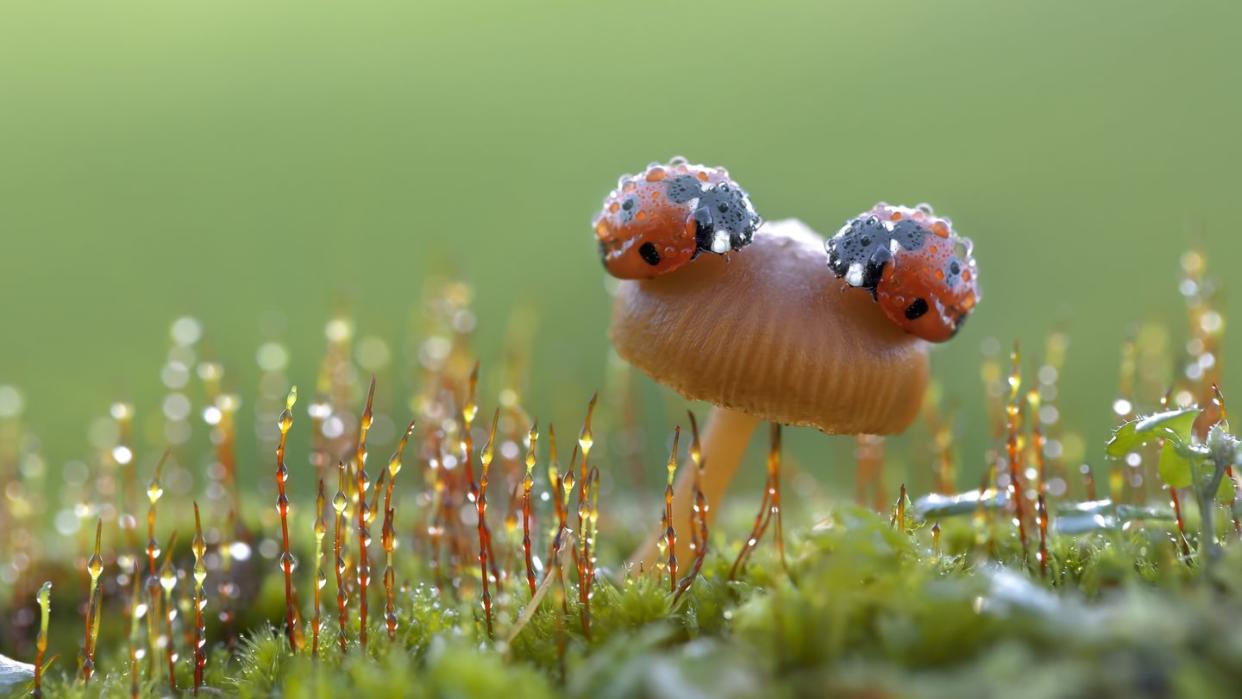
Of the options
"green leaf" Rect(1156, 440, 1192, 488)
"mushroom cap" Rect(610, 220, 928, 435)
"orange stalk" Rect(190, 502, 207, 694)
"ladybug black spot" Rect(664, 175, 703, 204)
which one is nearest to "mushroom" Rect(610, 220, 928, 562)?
"mushroom cap" Rect(610, 220, 928, 435)

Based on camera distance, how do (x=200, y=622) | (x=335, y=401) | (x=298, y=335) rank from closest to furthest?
1. (x=200, y=622)
2. (x=335, y=401)
3. (x=298, y=335)

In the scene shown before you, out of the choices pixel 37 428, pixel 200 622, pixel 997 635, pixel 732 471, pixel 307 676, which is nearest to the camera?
pixel 997 635

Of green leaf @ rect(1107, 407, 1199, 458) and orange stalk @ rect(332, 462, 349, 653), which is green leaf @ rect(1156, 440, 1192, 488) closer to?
green leaf @ rect(1107, 407, 1199, 458)

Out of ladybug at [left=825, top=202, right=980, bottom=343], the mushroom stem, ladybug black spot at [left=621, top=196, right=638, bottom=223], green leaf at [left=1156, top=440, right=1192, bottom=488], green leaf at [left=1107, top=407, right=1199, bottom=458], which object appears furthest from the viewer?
the mushroom stem

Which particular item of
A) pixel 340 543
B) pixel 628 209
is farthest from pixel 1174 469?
pixel 340 543

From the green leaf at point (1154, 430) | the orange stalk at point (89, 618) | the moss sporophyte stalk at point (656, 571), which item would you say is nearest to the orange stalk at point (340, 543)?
the moss sporophyte stalk at point (656, 571)

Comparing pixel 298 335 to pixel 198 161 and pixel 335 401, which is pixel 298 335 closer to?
pixel 198 161

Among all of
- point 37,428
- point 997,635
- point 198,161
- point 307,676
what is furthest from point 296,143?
point 997,635
